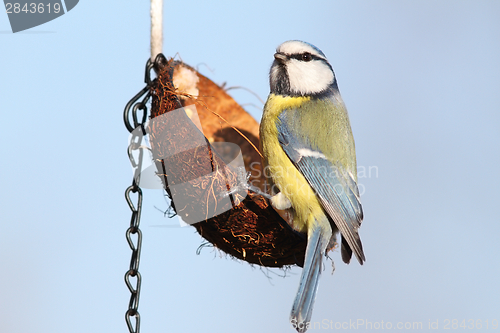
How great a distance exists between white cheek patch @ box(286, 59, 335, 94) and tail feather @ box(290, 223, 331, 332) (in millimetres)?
648

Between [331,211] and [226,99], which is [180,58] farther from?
[331,211]

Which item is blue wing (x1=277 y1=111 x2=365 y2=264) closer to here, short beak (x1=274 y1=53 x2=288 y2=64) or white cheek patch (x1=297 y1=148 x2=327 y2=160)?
white cheek patch (x1=297 y1=148 x2=327 y2=160)

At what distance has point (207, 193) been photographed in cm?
152

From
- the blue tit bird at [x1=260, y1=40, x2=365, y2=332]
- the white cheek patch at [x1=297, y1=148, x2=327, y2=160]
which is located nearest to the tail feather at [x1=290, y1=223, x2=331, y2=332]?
the blue tit bird at [x1=260, y1=40, x2=365, y2=332]

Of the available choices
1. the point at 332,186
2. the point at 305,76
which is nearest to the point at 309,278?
the point at 332,186

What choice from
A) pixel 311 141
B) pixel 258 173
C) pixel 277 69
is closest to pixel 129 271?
pixel 311 141

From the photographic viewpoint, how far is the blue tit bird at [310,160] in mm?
1649

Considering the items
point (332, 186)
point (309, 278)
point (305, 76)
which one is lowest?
point (309, 278)

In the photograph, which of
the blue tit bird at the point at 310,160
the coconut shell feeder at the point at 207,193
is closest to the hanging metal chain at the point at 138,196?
the coconut shell feeder at the point at 207,193

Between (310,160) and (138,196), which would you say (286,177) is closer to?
(310,160)

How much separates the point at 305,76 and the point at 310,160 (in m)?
0.45

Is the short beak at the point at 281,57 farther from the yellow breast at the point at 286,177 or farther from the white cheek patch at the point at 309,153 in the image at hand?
the white cheek patch at the point at 309,153

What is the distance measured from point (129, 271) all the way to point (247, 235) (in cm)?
44

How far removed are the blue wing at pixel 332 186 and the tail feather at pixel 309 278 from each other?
0.08 metres
